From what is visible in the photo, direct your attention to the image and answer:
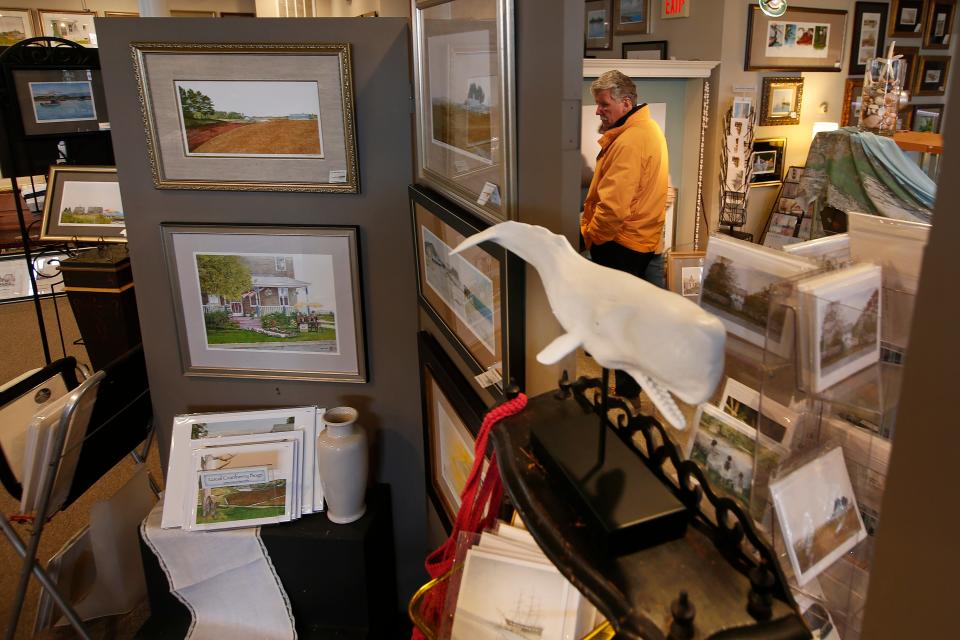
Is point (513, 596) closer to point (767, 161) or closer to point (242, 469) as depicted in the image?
point (242, 469)

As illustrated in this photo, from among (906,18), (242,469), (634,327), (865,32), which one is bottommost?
(242,469)

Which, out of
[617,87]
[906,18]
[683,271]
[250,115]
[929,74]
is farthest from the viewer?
[929,74]

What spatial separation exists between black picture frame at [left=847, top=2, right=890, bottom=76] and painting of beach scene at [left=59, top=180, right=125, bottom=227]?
18.4 feet

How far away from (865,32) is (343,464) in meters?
5.93

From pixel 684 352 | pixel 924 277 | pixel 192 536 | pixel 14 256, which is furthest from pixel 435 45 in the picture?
pixel 14 256

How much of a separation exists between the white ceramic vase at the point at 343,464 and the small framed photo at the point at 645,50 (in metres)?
4.63

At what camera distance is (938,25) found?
630cm

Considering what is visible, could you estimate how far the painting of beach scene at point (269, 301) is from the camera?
2.03 meters

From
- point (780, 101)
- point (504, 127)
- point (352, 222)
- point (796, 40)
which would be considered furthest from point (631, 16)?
point (504, 127)

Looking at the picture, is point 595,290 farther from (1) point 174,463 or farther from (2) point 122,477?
(2) point 122,477

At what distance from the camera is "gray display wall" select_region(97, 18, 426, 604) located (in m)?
1.83

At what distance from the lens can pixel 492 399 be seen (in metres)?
1.43

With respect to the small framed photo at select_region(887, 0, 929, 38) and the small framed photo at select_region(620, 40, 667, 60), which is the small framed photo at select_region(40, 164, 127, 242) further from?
the small framed photo at select_region(887, 0, 929, 38)

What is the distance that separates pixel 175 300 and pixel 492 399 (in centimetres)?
120
